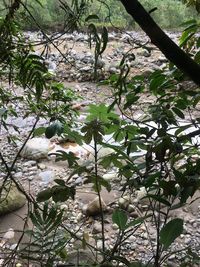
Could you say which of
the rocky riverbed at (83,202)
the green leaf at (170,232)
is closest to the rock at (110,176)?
the rocky riverbed at (83,202)

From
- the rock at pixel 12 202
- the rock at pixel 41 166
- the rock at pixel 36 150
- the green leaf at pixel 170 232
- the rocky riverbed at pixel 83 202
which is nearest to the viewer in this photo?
the green leaf at pixel 170 232

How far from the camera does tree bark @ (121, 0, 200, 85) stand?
1.38 feet

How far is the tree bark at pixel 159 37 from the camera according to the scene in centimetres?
42

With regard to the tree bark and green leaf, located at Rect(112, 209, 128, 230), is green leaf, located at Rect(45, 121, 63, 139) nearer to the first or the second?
green leaf, located at Rect(112, 209, 128, 230)

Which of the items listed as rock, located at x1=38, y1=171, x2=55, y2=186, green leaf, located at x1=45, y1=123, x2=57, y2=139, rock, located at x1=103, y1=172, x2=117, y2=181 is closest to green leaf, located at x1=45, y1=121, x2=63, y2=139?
green leaf, located at x1=45, y1=123, x2=57, y2=139

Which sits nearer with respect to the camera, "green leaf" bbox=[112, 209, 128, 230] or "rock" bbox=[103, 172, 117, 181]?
"green leaf" bbox=[112, 209, 128, 230]

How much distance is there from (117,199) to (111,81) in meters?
1.48

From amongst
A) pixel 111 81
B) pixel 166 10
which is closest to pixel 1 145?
pixel 111 81

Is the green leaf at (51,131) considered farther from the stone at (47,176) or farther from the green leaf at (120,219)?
the stone at (47,176)

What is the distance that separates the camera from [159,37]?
0.43 meters

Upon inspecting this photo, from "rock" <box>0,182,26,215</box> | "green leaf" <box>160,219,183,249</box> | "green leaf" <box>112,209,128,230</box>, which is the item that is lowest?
"green leaf" <box>160,219,183,249</box>

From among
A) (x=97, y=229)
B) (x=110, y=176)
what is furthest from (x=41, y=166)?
(x=97, y=229)

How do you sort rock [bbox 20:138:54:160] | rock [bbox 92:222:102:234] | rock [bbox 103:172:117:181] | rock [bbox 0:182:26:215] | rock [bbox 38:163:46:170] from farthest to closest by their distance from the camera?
rock [bbox 20:138:54:160]
rock [bbox 38:163:46:170]
rock [bbox 103:172:117:181]
rock [bbox 0:182:26:215]
rock [bbox 92:222:102:234]

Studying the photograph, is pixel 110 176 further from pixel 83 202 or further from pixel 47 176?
pixel 47 176
